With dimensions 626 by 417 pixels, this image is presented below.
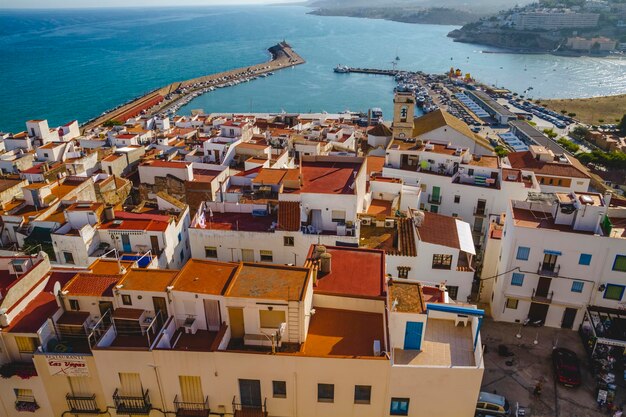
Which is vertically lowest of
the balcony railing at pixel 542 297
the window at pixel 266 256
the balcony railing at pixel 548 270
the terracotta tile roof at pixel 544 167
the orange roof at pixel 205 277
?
the balcony railing at pixel 542 297

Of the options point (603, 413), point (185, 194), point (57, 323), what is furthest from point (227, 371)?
point (185, 194)

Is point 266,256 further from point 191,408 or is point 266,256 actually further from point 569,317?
point 569,317

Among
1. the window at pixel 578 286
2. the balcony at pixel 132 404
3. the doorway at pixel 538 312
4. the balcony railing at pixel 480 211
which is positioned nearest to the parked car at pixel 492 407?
the doorway at pixel 538 312

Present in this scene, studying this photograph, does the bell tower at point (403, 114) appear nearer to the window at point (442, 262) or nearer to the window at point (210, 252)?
the window at point (442, 262)

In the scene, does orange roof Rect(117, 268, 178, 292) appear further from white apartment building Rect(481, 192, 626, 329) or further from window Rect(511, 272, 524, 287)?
window Rect(511, 272, 524, 287)

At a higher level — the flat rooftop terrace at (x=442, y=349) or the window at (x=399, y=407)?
the flat rooftop terrace at (x=442, y=349)
